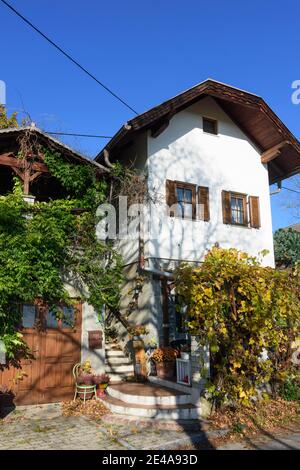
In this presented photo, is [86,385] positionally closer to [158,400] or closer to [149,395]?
[149,395]

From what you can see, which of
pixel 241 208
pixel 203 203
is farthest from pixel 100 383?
pixel 241 208

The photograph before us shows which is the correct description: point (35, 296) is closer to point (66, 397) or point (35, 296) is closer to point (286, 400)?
point (66, 397)

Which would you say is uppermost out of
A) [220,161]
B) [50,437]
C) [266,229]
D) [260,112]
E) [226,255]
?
[260,112]

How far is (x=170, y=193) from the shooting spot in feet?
42.5

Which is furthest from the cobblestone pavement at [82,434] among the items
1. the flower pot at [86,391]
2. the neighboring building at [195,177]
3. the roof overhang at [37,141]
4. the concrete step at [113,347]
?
the roof overhang at [37,141]

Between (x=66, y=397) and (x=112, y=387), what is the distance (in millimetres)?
1117

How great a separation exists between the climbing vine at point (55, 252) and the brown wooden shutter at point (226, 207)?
471cm

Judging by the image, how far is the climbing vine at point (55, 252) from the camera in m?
8.80

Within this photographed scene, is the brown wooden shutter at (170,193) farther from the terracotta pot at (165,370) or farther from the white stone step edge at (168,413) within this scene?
the white stone step edge at (168,413)

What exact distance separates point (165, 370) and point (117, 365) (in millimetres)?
1562

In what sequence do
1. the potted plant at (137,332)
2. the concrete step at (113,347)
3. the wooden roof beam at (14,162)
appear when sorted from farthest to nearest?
the concrete step at (113,347)
the potted plant at (137,332)
the wooden roof beam at (14,162)

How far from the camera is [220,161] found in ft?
47.6

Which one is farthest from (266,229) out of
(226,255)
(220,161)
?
(226,255)

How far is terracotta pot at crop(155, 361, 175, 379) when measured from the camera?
Result: 34.6ft
